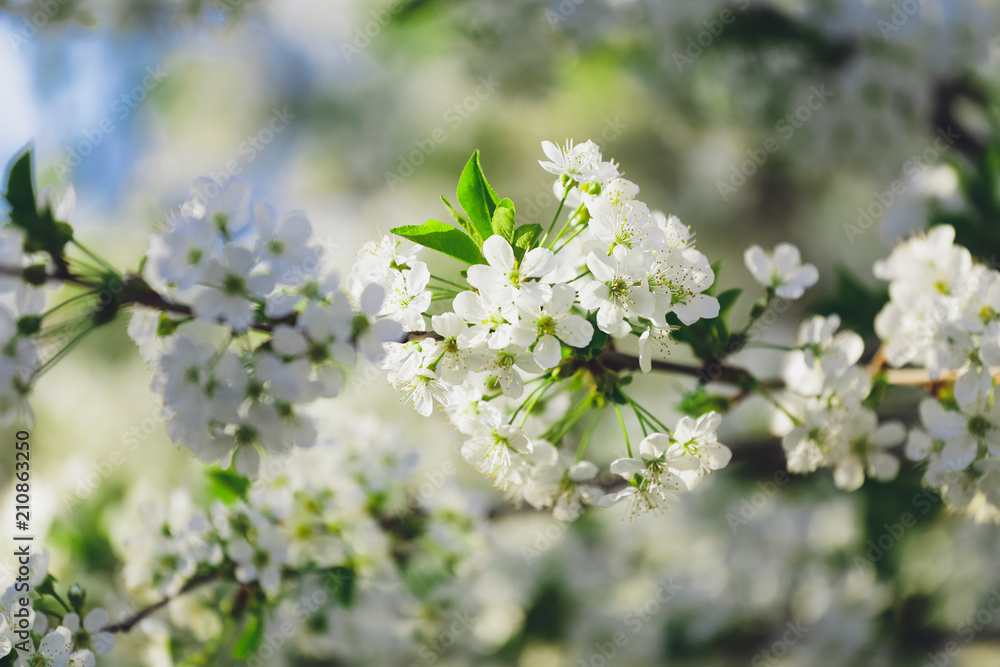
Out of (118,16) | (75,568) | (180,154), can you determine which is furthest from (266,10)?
(75,568)

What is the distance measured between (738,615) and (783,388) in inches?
62.0

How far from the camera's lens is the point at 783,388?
47.1 inches

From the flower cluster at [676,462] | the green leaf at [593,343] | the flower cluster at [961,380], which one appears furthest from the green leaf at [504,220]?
the flower cluster at [961,380]

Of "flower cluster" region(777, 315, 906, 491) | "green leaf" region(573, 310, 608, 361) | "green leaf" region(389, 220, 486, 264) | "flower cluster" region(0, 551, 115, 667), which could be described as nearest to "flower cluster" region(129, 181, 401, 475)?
"green leaf" region(389, 220, 486, 264)

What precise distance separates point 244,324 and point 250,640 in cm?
80

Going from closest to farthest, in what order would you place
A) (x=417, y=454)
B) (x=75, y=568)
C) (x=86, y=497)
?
1. (x=417, y=454)
2. (x=75, y=568)
3. (x=86, y=497)

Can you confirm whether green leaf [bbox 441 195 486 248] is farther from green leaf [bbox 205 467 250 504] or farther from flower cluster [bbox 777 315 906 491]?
green leaf [bbox 205 467 250 504]

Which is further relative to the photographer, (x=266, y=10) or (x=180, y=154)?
(x=180, y=154)

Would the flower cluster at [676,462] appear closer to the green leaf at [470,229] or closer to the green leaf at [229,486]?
the green leaf at [470,229]

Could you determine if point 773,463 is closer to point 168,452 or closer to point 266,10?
point 266,10

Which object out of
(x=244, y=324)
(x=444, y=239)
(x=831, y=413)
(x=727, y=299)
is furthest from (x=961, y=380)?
(x=244, y=324)

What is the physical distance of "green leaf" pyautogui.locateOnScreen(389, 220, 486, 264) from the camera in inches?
33.9

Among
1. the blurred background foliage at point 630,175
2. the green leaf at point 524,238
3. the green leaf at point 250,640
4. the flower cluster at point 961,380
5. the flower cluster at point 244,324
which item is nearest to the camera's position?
the flower cluster at point 244,324

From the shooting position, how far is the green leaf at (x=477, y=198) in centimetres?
87
